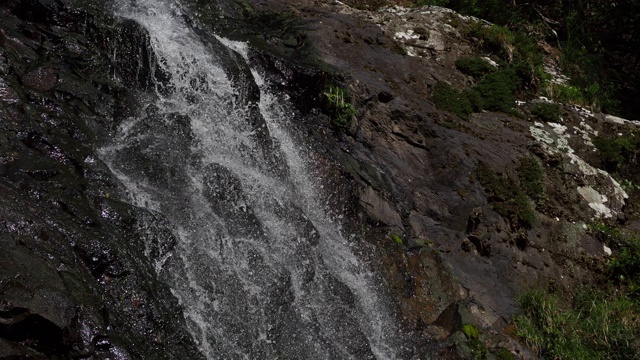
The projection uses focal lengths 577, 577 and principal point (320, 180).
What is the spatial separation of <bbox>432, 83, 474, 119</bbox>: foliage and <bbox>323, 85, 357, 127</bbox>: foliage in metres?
2.14

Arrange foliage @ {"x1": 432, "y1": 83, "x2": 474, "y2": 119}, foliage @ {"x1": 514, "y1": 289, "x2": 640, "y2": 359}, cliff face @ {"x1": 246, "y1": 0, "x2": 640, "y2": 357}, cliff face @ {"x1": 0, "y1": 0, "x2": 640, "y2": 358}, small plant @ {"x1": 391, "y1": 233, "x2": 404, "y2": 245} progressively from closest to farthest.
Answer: cliff face @ {"x1": 0, "y1": 0, "x2": 640, "y2": 358} < foliage @ {"x1": 514, "y1": 289, "x2": 640, "y2": 359} < cliff face @ {"x1": 246, "y1": 0, "x2": 640, "y2": 357} < small plant @ {"x1": 391, "y1": 233, "x2": 404, "y2": 245} < foliage @ {"x1": 432, "y1": 83, "x2": 474, "y2": 119}

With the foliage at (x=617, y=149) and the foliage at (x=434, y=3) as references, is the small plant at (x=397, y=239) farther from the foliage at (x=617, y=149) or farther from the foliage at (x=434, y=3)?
the foliage at (x=434, y=3)

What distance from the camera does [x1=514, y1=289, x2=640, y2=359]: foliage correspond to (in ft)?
24.8

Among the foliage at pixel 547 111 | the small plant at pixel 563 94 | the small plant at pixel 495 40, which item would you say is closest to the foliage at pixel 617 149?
the foliage at pixel 547 111

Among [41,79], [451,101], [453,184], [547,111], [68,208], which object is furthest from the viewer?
[547,111]

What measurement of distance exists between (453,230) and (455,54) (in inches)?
186

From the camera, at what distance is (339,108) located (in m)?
9.11

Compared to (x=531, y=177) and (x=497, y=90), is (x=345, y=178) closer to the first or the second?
(x=531, y=177)

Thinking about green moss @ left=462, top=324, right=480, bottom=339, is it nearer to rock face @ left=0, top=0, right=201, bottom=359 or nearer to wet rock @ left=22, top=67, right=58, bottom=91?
rock face @ left=0, top=0, right=201, bottom=359

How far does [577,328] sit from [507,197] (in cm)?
225

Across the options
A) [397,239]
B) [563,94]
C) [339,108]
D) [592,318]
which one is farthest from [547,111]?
[397,239]

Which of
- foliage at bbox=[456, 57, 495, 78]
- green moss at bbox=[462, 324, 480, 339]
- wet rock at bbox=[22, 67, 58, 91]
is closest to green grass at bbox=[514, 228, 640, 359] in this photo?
green moss at bbox=[462, 324, 480, 339]

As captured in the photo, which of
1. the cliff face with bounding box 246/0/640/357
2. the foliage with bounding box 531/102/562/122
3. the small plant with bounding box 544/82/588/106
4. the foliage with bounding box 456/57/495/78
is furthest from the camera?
the small plant with bounding box 544/82/588/106

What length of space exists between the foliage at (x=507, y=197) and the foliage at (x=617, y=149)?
2513 millimetres
